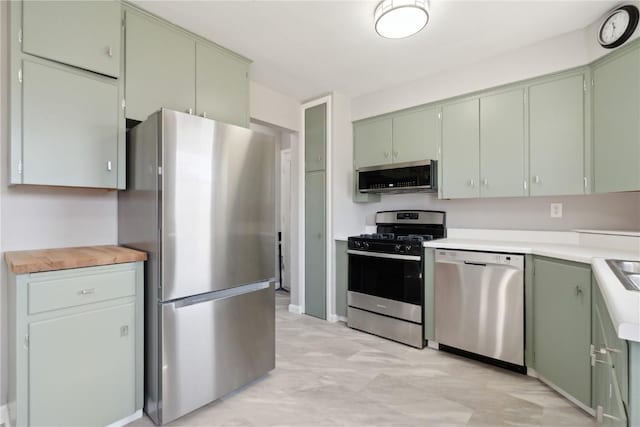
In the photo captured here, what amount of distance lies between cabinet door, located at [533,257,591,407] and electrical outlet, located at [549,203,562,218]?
26.9 inches

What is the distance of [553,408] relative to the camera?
6.11 feet

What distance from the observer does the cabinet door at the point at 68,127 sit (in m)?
1.61

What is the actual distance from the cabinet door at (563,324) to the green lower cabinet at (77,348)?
2.54m

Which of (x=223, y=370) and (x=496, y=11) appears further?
(x=496, y=11)

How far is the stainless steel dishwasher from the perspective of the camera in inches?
88.8

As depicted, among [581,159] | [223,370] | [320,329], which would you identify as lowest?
[320,329]

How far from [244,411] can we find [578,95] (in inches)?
124

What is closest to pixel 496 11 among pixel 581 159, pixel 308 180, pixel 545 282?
pixel 581 159

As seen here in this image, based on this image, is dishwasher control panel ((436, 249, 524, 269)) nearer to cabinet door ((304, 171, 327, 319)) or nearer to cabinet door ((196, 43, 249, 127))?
cabinet door ((304, 171, 327, 319))

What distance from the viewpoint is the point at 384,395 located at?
6.61 ft

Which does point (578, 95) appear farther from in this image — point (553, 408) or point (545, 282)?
point (553, 408)

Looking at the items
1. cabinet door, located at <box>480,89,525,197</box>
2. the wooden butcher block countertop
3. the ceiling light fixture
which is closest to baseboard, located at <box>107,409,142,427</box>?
the wooden butcher block countertop

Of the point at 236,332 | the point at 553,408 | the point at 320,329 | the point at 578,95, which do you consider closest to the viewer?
the point at 553,408

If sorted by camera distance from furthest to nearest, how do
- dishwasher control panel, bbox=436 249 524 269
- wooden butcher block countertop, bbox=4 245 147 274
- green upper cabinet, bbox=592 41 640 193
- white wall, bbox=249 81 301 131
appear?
white wall, bbox=249 81 301 131 → dishwasher control panel, bbox=436 249 524 269 → green upper cabinet, bbox=592 41 640 193 → wooden butcher block countertop, bbox=4 245 147 274
